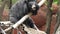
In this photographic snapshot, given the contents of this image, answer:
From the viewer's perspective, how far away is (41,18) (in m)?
10.3

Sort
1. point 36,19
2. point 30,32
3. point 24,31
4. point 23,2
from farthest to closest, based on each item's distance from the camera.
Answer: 1. point 36,19
2. point 23,2
3. point 24,31
4. point 30,32

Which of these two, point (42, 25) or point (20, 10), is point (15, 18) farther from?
point (42, 25)

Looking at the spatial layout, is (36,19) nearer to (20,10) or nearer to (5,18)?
(5,18)

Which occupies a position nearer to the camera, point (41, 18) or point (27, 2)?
point (27, 2)

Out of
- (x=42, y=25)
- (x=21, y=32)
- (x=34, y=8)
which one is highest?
(x=34, y=8)

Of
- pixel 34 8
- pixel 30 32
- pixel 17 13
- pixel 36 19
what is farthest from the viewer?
pixel 36 19

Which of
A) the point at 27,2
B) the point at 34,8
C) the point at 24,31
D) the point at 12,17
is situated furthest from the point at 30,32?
the point at 12,17

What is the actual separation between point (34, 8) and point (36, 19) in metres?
4.13

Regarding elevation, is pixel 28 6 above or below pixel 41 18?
above

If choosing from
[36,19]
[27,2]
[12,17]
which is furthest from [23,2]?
[36,19]

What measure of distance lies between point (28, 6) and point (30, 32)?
1747 mm

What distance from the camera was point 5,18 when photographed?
10523 mm

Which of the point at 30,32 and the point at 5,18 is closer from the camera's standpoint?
the point at 30,32

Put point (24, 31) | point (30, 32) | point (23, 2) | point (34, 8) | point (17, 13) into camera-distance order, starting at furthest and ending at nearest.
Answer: point (17, 13), point (23, 2), point (34, 8), point (24, 31), point (30, 32)
